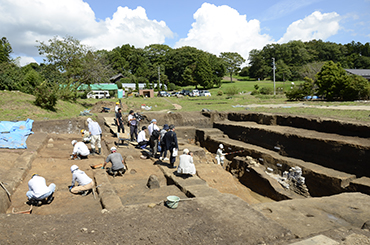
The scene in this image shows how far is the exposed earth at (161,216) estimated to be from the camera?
392 cm

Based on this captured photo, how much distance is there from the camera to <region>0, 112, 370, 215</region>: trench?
623 centimetres

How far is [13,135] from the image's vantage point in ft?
33.2

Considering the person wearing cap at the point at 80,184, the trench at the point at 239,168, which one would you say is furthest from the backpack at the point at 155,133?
the person wearing cap at the point at 80,184

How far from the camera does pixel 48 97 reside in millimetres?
17438

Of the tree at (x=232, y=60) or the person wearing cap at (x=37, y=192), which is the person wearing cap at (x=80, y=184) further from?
the tree at (x=232, y=60)

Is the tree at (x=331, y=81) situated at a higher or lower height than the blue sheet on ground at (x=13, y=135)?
higher

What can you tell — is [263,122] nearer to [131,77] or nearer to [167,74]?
[131,77]

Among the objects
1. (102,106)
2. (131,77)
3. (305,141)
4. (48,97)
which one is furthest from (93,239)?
(131,77)

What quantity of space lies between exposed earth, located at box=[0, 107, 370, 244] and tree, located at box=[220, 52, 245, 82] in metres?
63.3

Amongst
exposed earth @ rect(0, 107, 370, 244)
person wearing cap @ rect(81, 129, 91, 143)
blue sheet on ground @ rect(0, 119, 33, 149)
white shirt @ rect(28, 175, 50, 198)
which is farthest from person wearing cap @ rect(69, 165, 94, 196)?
person wearing cap @ rect(81, 129, 91, 143)

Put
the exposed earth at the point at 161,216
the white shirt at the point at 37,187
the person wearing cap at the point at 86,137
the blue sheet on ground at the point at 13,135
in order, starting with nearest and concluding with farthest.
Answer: the exposed earth at the point at 161,216, the white shirt at the point at 37,187, the blue sheet on ground at the point at 13,135, the person wearing cap at the point at 86,137

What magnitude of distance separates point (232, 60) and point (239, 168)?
6064cm

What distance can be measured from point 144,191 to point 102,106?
18528mm

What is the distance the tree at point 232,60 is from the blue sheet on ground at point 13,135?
2435 inches
